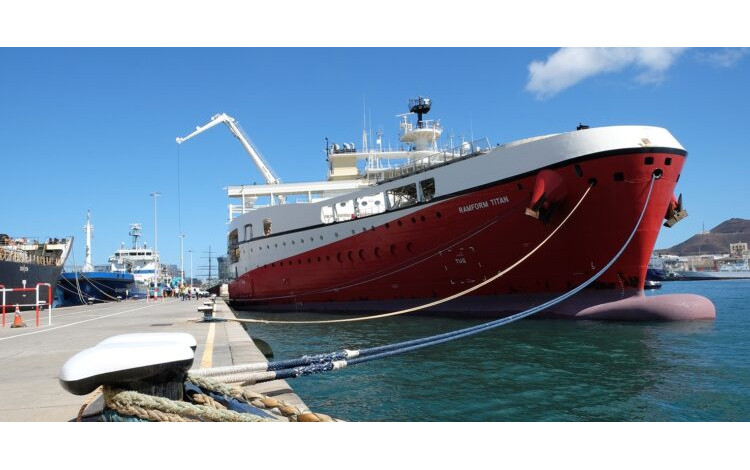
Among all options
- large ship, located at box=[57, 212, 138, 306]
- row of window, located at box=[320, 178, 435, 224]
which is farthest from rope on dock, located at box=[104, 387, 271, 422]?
large ship, located at box=[57, 212, 138, 306]

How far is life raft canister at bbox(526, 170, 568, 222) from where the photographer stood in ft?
44.2

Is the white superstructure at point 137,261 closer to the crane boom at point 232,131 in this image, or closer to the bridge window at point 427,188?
the crane boom at point 232,131

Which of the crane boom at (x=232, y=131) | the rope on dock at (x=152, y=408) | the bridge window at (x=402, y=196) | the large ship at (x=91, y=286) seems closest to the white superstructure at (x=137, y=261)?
the large ship at (x=91, y=286)

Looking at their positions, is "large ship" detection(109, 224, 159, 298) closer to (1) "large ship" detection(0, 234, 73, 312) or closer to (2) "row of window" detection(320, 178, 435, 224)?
(1) "large ship" detection(0, 234, 73, 312)

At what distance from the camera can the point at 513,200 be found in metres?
14.4

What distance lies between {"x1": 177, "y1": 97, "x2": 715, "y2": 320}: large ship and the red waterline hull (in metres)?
0.03

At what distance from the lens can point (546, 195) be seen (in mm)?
13555

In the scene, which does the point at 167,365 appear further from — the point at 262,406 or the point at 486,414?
the point at 486,414

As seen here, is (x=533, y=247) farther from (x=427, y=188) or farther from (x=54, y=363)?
(x=54, y=363)

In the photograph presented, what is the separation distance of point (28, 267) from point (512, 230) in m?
29.1

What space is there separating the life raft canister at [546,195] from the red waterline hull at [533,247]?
9 cm

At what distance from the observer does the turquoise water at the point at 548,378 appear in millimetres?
5723

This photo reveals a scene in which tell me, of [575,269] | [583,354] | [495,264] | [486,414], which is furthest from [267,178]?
[486,414]

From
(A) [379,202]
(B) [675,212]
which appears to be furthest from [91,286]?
(B) [675,212]
